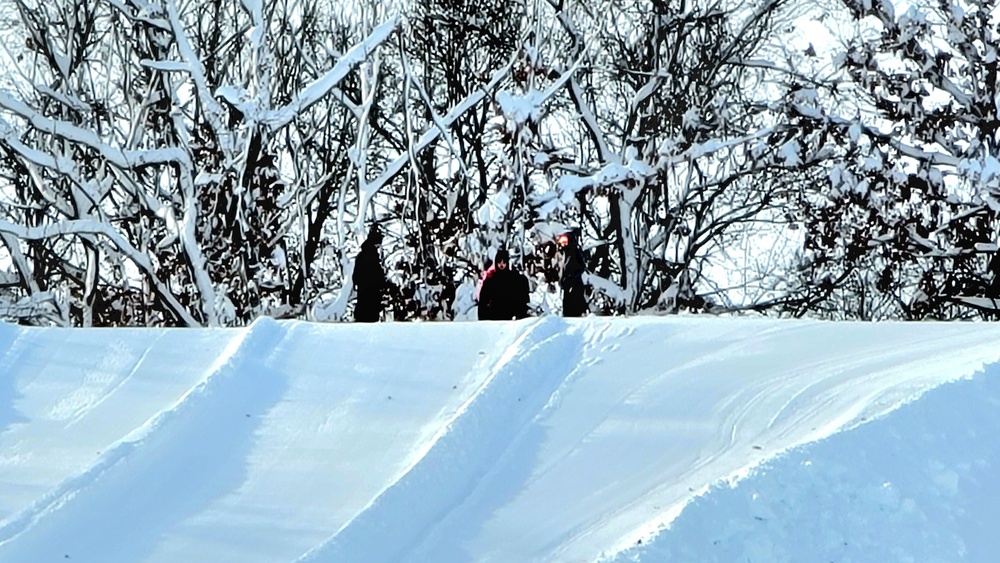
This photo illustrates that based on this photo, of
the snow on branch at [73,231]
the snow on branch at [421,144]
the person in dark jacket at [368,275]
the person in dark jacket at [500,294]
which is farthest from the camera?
the snow on branch at [421,144]

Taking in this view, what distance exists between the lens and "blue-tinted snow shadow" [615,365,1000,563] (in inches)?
227

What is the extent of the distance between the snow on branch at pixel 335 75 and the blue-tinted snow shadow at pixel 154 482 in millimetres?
7391

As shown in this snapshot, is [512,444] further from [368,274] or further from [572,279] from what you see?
[368,274]

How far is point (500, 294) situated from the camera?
1197cm

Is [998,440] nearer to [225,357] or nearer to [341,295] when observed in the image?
[225,357]

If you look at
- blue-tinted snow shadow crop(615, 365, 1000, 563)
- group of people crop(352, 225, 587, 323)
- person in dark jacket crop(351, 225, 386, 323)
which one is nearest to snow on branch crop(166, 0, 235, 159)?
person in dark jacket crop(351, 225, 386, 323)

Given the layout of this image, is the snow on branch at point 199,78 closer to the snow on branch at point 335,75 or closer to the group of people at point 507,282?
the snow on branch at point 335,75

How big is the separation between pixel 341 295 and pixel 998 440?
10.7 meters

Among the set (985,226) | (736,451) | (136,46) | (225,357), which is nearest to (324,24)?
(136,46)

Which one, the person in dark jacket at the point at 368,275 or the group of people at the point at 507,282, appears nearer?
the group of people at the point at 507,282

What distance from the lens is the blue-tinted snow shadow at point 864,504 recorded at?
5.77 m

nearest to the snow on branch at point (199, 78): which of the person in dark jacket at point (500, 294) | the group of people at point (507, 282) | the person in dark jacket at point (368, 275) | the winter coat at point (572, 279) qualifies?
the person in dark jacket at point (368, 275)

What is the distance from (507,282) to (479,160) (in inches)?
376

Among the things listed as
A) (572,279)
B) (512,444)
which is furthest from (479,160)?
(512,444)
